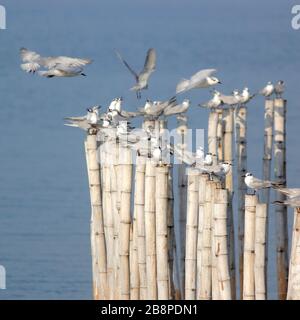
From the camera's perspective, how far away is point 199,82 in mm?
16828

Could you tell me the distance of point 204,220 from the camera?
515 inches

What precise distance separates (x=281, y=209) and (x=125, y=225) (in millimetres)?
1986

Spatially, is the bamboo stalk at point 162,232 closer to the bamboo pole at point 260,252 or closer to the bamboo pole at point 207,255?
the bamboo pole at point 207,255

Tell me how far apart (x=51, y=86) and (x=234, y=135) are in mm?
19341

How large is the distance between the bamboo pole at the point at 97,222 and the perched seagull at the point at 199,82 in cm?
221

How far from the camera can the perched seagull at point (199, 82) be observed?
1652 centimetres

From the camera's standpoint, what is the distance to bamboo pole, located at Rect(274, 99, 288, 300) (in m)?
14.7

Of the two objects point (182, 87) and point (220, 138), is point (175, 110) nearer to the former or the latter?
point (182, 87)

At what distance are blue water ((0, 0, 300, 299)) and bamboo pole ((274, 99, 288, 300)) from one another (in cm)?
98

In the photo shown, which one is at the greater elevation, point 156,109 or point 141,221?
point 156,109

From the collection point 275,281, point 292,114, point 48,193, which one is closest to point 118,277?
point 275,281
